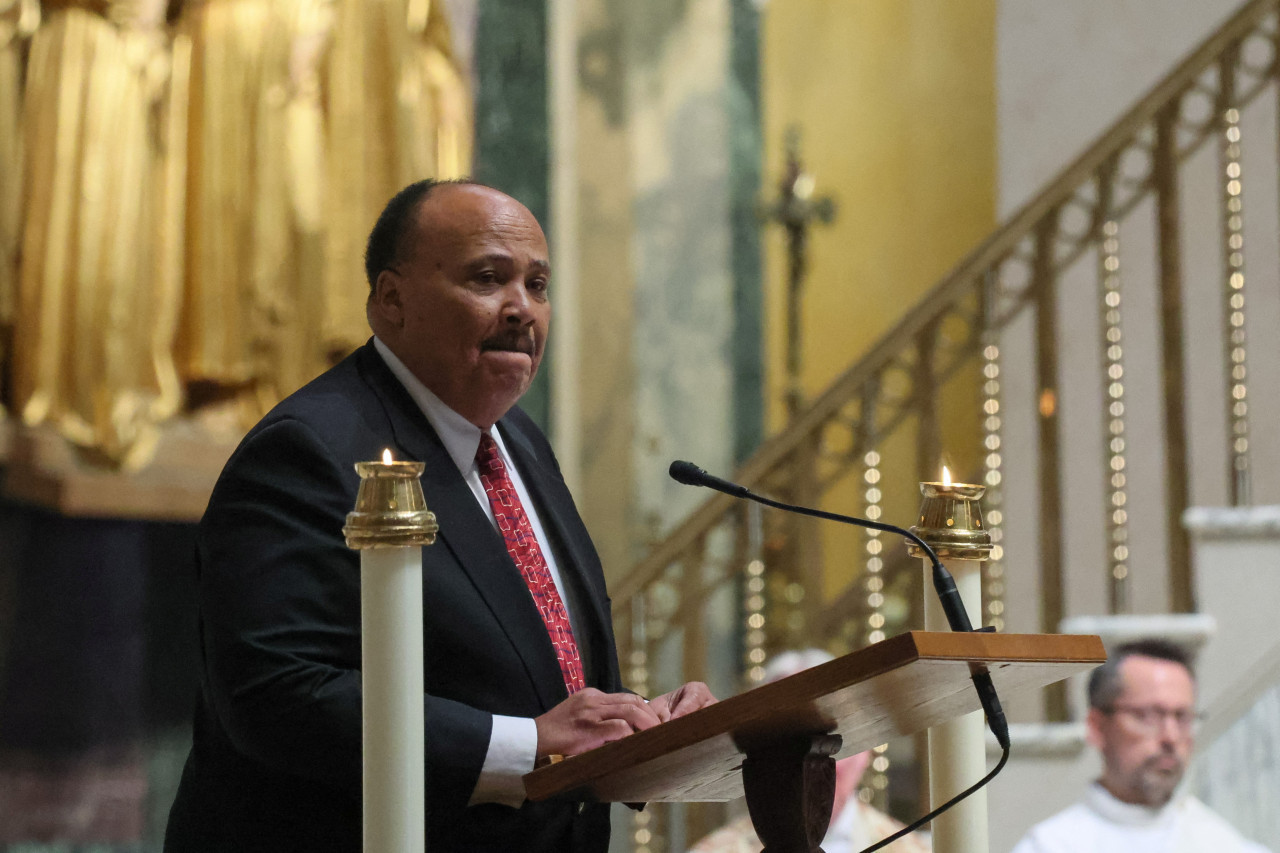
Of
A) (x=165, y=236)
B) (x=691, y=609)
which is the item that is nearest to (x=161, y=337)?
(x=165, y=236)

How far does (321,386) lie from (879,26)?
248 inches

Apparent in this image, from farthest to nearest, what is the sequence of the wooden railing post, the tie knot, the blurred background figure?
the wooden railing post
the blurred background figure
the tie knot

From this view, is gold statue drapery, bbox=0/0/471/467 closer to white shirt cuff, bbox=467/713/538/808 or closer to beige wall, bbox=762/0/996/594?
white shirt cuff, bbox=467/713/538/808

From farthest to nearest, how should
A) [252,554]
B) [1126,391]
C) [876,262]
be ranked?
[876,262], [1126,391], [252,554]

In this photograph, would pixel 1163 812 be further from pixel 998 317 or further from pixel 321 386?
pixel 321 386

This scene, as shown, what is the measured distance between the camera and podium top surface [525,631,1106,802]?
133 cm

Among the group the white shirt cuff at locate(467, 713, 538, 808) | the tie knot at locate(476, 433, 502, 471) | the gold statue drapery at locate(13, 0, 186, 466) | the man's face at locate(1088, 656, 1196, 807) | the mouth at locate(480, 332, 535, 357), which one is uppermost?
the gold statue drapery at locate(13, 0, 186, 466)

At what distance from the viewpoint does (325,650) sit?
167cm

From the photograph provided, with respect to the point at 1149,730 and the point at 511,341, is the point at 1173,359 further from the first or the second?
the point at 511,341

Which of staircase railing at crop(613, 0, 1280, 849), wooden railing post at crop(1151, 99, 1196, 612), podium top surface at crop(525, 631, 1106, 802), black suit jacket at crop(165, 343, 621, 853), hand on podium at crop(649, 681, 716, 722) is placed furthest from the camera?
staircase railing at crop(613, 0, 1280, 849)

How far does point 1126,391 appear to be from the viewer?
19.5 feet

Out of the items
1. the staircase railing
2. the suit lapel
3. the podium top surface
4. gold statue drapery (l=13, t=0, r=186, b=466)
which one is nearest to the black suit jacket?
the suit lapel

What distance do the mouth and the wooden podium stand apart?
567mm

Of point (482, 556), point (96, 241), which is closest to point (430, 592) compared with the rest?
point (482, 556)
